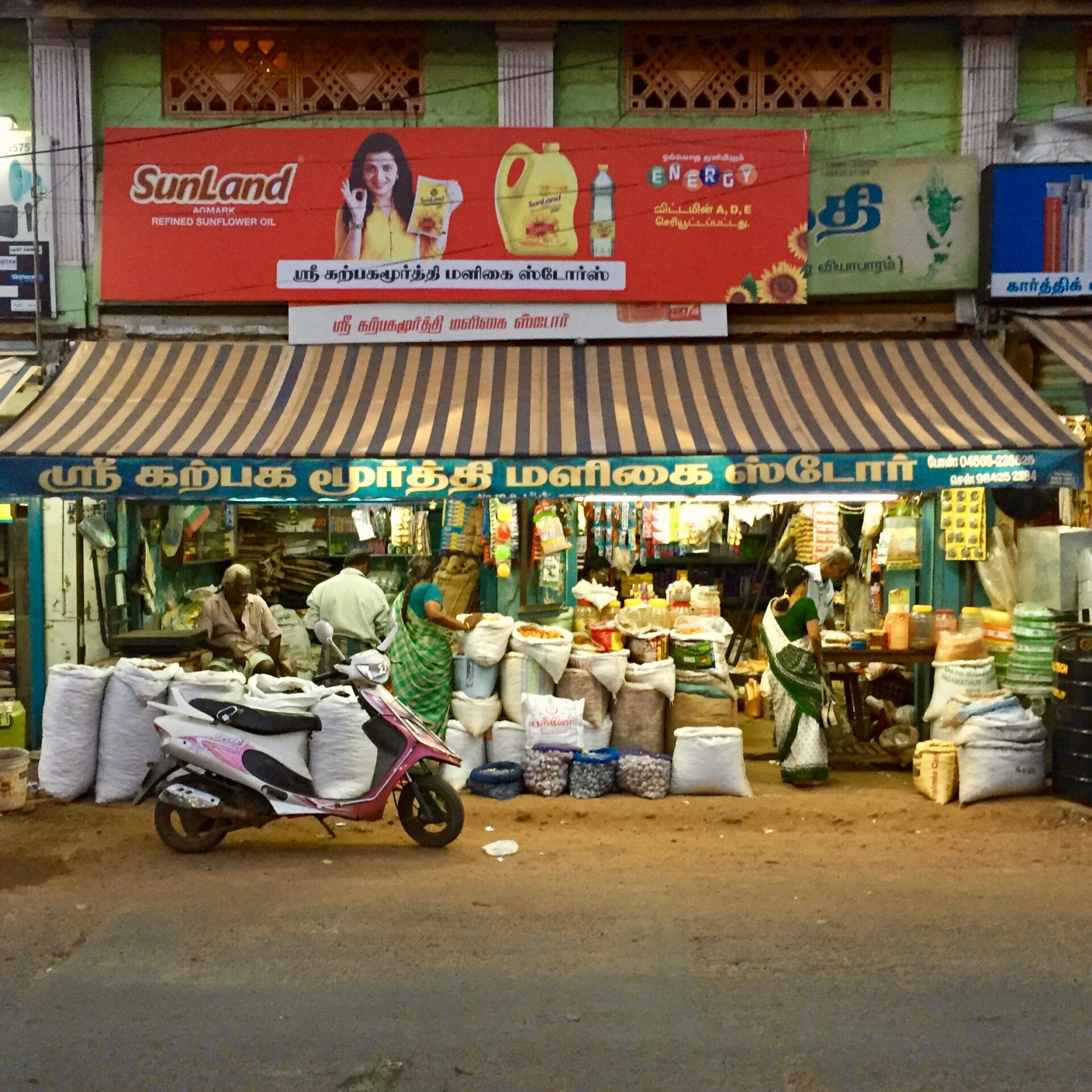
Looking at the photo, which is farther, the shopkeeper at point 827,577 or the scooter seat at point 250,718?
the shopkeeper at point 827,577

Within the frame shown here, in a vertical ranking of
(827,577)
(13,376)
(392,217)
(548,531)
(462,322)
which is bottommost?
(827,577)

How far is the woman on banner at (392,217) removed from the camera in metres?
10.4

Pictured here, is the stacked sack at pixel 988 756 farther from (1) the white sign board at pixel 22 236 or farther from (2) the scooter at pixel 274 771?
(1) the white sign board at pixel 22 236

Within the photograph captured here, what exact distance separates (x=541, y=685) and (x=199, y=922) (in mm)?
3848

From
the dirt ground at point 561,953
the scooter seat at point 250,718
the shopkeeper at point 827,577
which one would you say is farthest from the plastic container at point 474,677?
the shopkeeper at point 827,577

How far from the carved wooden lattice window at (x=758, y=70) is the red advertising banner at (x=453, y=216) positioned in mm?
523

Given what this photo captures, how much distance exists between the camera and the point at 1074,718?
27.6 ft

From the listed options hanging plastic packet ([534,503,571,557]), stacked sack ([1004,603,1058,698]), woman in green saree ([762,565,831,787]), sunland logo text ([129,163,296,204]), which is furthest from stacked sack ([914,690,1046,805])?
sunland logo text ([129,163,296,204])

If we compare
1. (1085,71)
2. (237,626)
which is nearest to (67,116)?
(237,626)

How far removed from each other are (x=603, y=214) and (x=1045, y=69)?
4.45 m

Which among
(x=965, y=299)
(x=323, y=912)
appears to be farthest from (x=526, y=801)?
(x=965, y=299)

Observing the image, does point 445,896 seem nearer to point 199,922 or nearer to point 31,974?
point 199,922

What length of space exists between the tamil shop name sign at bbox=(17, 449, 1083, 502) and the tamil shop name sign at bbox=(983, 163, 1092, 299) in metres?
2.25

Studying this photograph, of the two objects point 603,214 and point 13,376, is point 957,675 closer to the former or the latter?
point 603,214
